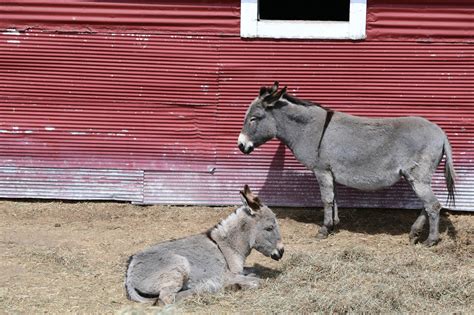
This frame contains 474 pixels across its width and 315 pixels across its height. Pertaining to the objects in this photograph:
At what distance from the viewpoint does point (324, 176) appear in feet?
33.0

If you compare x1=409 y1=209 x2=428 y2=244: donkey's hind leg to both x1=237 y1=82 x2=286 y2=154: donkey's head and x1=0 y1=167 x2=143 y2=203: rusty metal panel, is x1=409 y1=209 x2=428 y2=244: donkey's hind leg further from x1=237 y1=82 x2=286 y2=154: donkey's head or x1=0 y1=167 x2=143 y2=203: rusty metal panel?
x1=0 y1=167 x2=143 y2=203: rusty metal panel

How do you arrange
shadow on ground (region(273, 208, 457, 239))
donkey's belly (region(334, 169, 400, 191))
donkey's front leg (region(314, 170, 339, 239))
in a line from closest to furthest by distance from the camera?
donkey's belly (region(334, 169, 400, 191)), donkey's front leg (region(314, 170, 339, 239)), shadow on ground (region(273, 208, 457, 239))

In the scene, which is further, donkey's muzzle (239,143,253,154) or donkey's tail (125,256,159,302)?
donkey's muzzle (239,143,253,154)

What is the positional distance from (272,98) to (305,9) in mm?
6049

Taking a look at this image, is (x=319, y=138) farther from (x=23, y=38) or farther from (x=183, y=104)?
(x=23, y=38)

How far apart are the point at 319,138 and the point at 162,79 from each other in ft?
7.88

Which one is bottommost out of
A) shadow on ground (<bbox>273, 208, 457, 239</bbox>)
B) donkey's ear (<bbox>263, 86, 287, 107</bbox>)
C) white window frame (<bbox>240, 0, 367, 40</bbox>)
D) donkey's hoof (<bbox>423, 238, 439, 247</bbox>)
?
shadow on ground (<bbox>273, 208, 457, 239</bbox>)

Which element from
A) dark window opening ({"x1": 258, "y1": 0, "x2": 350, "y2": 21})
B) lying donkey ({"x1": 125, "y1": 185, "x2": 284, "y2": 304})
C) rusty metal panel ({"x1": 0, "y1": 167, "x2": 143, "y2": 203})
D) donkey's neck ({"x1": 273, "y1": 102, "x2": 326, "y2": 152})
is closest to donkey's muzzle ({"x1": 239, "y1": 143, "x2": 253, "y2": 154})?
donkey's neck ({"x1": 273, "y1": 102, "x2": 326, "y2": 152})

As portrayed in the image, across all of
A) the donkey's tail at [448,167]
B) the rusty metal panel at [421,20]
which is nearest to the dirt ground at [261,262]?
the donkey's tail at [448,167]

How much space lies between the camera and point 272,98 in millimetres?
10203

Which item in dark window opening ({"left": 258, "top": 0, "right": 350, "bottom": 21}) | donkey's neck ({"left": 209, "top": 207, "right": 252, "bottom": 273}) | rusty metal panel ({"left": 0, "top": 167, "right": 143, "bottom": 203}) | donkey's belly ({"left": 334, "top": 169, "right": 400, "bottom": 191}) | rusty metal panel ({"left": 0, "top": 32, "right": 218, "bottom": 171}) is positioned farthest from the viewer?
dark window opening ({"left": 258, "top": 0, "right": 350, "bottom": 21})

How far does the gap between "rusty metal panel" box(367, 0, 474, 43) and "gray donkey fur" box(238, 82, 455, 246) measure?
4.31 ft

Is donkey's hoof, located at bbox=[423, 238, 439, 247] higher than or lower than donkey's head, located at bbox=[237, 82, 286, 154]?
lower

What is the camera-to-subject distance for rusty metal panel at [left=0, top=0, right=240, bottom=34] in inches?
424
